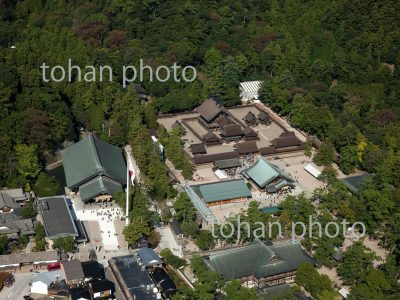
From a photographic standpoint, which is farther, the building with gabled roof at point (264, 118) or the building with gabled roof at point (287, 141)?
the building with gabled roof at point (264, 118)

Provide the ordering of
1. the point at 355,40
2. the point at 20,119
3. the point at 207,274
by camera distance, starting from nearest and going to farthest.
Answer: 1. the point at 207,274
2. the point at 20,119
3. the point at 355,40

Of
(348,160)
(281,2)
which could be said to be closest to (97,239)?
(348,160)

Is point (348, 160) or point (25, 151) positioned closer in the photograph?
point (25, 151)

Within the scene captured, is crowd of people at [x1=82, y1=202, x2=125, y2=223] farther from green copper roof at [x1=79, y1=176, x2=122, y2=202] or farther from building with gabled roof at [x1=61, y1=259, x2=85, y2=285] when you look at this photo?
building with gabled roof at [x1=61, y1=259, x2=85, y2=285]

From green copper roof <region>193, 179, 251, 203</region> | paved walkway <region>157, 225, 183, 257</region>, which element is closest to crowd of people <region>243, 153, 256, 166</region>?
green copper roof <region>193, 179, 251, 203</region>

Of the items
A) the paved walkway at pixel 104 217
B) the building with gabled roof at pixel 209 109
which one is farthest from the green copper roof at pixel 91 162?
the building with gabled roof at pixel 209 109

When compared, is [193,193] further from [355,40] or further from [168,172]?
[355,40]

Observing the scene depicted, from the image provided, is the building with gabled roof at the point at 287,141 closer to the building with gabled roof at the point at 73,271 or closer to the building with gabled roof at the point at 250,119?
the building with gabled roof at the point at 250,119
